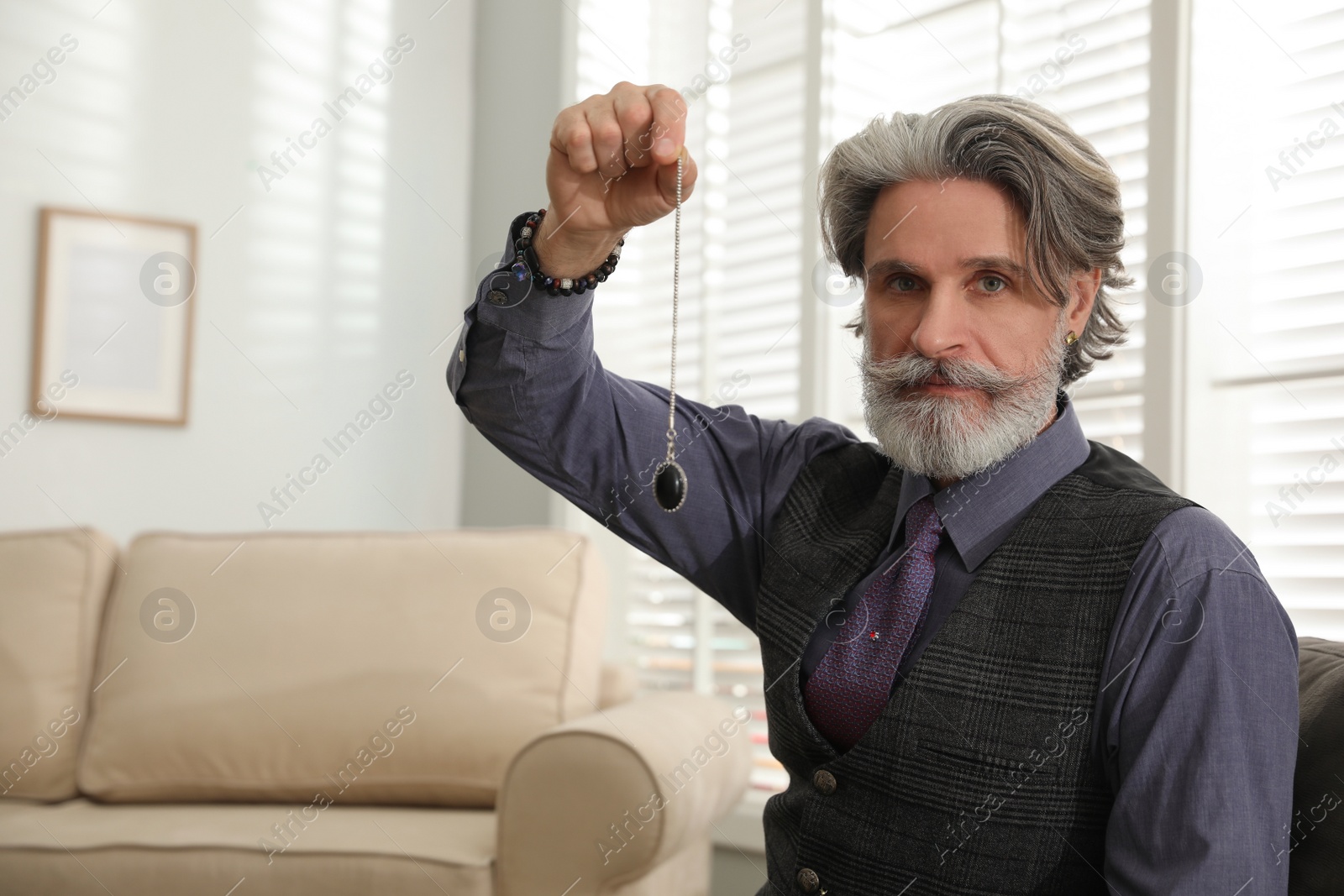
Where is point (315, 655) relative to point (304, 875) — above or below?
above

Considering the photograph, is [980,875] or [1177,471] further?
[1177,471]

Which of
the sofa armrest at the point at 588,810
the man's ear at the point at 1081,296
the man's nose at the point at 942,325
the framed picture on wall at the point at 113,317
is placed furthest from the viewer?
the framed picture on wall at the point at 113,317

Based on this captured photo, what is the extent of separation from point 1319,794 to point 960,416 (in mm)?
476

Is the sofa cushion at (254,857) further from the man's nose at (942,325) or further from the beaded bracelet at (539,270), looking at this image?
the man's nose at (942,325)

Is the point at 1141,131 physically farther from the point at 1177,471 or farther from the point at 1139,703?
the point at 1139,703

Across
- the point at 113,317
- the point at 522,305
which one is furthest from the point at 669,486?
the point at 113,317

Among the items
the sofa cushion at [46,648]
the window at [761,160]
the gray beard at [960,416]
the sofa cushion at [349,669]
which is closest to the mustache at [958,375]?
the gray beard at [960,416]

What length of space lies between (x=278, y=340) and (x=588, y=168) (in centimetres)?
245

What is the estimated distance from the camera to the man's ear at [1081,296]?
1.25 meters

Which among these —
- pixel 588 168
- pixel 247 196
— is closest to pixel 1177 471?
pixel 588 168

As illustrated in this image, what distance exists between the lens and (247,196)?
10.5ft

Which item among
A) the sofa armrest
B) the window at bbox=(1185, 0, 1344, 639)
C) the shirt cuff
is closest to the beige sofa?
the sofa armrest

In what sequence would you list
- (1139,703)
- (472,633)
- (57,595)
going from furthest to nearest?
(57,595) → (472,633) → (1139,703)

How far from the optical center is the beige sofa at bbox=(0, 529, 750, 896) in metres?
1.73
